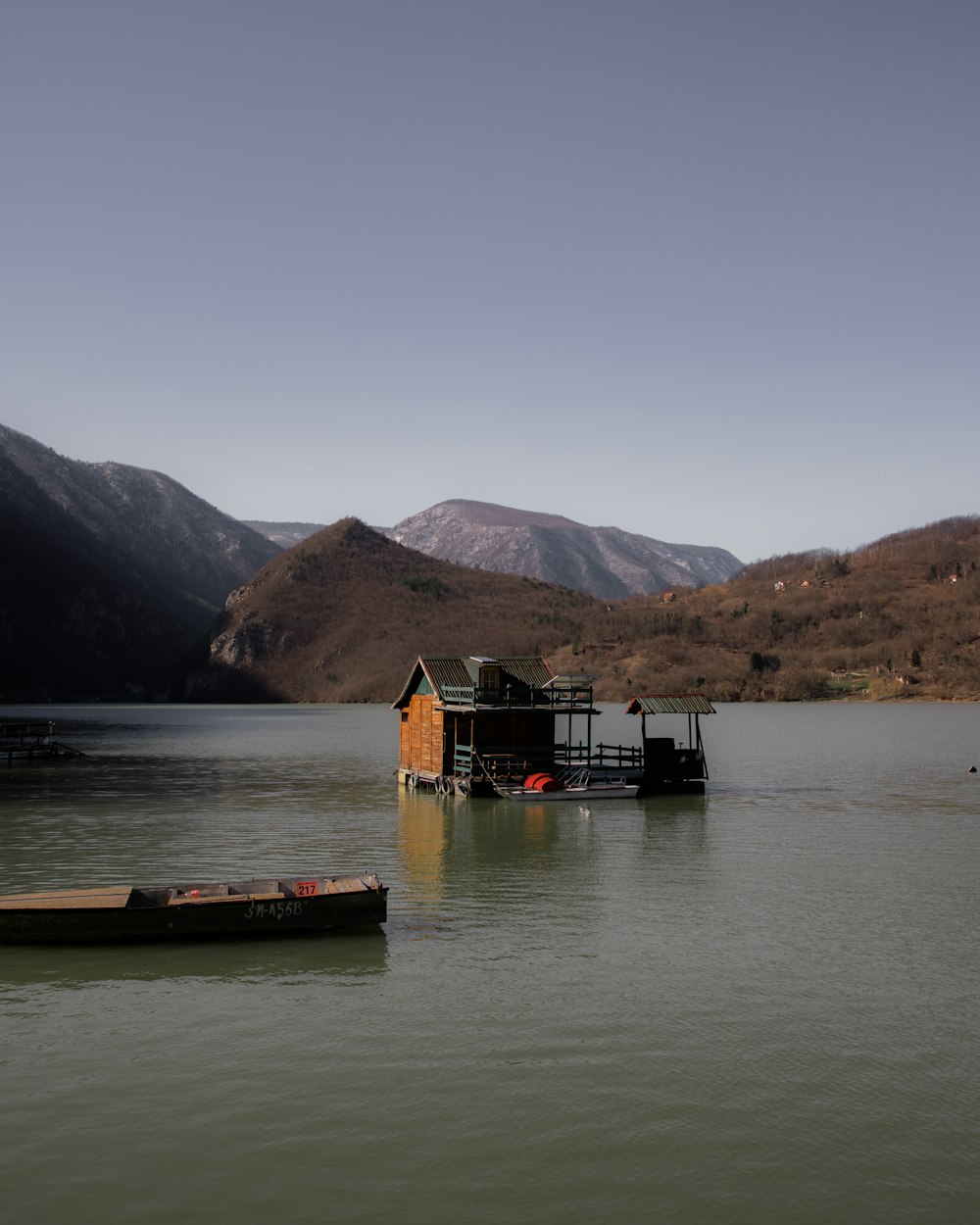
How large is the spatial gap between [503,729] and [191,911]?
36051mm

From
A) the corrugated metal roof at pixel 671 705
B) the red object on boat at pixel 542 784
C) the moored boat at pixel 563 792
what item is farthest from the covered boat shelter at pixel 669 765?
the red object on boat at pixel 542 784

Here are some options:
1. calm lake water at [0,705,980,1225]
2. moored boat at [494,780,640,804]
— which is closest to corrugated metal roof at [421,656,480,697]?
moored boat at [494,780,640,804]

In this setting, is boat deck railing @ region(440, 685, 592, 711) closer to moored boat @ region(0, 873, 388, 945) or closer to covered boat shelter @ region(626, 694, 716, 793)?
covered boat shelter @ region(626, 694, 716, 793)

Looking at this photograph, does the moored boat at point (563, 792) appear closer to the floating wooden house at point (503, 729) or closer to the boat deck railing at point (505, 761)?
the floating wooden house at point (503, 729)

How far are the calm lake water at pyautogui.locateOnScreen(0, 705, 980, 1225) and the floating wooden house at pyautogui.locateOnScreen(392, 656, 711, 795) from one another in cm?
1730

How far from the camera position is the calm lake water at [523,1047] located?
14.7 meters

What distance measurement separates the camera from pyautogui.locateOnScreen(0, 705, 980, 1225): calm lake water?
14.7 metres

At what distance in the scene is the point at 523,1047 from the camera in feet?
64.8

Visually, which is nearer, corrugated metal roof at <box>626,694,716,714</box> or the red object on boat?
the red object on boat

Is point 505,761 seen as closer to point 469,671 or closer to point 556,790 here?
point 556,790

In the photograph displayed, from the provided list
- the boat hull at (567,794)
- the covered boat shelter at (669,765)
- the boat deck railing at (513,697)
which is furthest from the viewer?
the covered boat shelter at (669,765)

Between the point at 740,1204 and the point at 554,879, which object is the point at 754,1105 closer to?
the point at 740,1204

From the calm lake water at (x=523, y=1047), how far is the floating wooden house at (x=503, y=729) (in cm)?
1730

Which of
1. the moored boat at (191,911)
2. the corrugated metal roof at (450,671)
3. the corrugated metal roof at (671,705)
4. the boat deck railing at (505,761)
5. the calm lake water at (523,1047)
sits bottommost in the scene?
the calm lake water at (523,1047)
